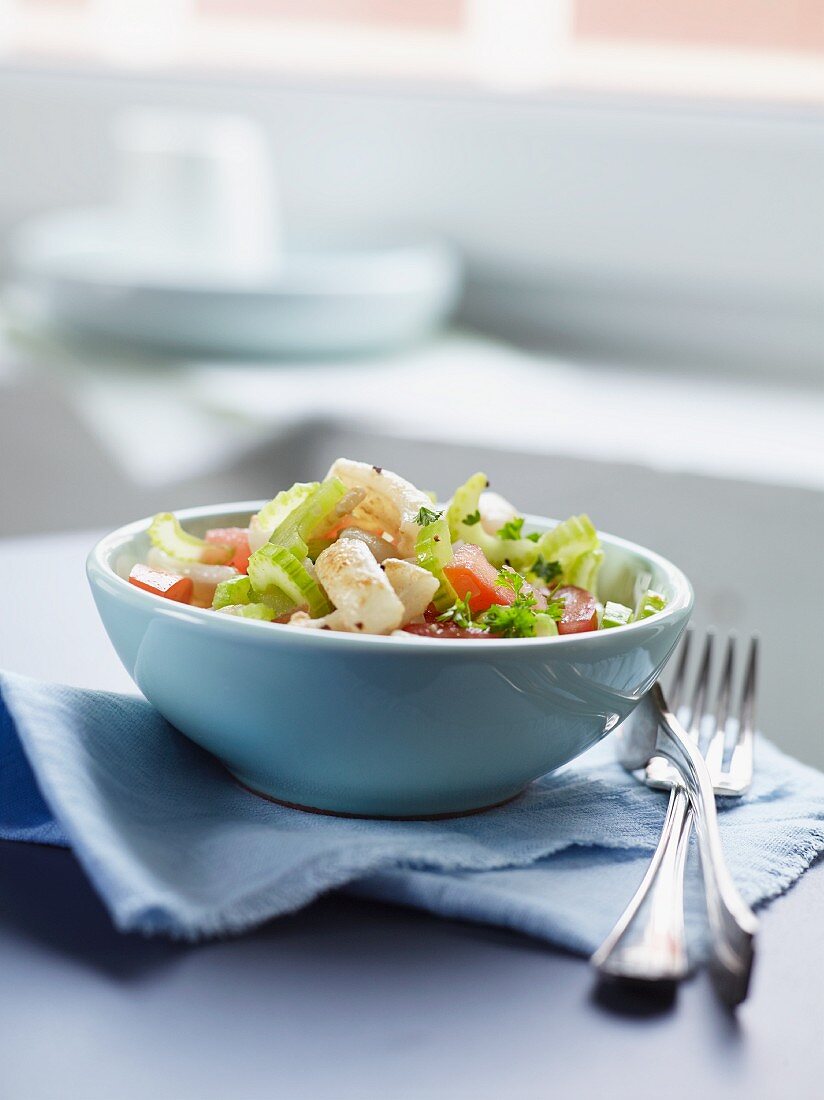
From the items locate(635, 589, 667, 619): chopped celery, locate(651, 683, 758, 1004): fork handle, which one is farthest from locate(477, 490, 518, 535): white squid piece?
locate(651, 683, 758, 1004): fork handle

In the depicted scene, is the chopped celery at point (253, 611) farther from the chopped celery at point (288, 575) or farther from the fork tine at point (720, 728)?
the fork tine at point (720, 728)

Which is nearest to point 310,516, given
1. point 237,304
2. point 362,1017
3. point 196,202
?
point 362,1017

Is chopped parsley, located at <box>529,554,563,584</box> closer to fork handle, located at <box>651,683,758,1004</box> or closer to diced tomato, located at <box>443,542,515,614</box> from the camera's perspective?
diced tomato, located at <box>443,542,515,614</box>

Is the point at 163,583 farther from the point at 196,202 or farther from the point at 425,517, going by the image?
the point at 196,202

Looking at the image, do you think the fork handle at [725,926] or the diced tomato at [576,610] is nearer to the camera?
the fork handle at [725,926]

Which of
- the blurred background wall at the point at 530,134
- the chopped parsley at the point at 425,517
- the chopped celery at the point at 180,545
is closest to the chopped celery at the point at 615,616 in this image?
the chopped parsley at the point at 425,517

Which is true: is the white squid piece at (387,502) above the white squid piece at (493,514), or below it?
above

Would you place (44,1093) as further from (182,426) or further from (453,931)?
(182,426)

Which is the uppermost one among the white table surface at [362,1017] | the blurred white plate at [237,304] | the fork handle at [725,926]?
the fork handle at [725,926]

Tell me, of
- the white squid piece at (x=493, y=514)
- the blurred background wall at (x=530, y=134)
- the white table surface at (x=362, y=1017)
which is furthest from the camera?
the blurred background wall at (x=530, y=134)
